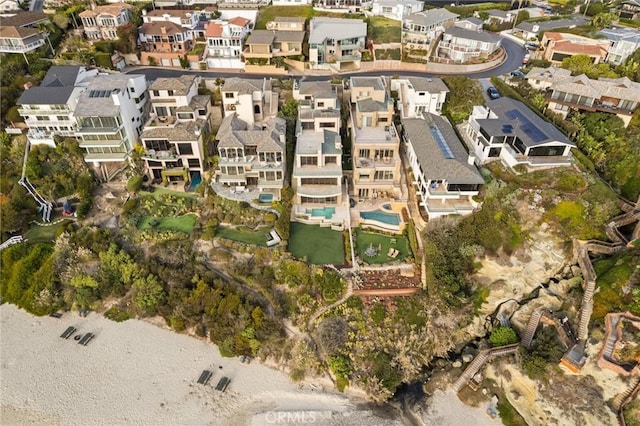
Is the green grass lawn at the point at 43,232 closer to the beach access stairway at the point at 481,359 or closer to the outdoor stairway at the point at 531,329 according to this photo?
the beach access stairway at the point at 481,359

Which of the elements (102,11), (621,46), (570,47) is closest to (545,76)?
(570,47)

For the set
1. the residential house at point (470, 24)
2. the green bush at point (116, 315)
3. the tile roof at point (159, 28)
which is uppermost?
the residential house at point (470, 24)

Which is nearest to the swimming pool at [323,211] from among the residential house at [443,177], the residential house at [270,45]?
the residential house at [443,177]

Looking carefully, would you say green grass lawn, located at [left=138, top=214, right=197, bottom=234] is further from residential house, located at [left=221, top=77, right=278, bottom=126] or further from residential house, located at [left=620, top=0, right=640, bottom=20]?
residential house, located at [left=620, top=0, right=640, bottom=20]

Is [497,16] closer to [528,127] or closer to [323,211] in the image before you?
[528,127]

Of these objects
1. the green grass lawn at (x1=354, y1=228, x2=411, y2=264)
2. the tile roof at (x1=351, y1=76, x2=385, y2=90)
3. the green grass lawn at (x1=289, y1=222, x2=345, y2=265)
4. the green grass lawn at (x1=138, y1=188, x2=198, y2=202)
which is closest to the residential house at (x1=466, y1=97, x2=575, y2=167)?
the tile roof at (x1=351, y1=76, x2=385, y2=90)

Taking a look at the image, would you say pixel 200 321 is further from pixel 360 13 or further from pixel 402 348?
pixel 360 13

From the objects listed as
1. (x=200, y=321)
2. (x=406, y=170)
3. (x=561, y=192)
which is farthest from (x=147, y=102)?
(x=561, y=192)
